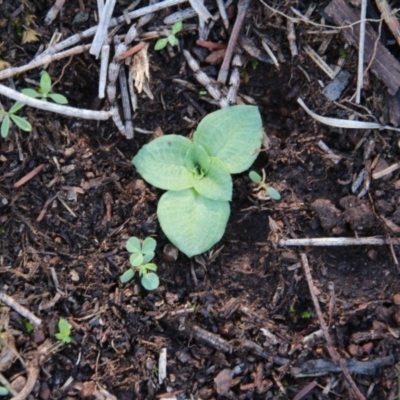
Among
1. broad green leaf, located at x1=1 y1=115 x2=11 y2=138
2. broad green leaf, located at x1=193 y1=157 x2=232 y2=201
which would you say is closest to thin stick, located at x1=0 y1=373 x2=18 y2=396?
broad green leaf, located at x1=1 y1=115 x2=11 y2=138

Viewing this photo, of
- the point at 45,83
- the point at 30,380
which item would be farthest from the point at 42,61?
the point at 30,380

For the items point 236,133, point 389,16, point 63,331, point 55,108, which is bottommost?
point 63,331

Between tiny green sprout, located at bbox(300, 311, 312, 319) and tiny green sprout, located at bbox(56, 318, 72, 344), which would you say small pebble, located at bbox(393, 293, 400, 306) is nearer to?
tiny green sprout, located at bbox(300, 311, 312, 319)

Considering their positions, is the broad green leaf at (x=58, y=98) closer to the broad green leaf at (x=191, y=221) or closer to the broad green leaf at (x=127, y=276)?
the broad green leaf at (x=191, y=221)

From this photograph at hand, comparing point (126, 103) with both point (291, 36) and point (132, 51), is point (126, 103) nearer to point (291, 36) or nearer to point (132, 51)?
point (132, 51)

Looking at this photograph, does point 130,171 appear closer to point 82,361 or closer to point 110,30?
point 110,30

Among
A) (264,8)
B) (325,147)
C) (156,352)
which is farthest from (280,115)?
(156,352)

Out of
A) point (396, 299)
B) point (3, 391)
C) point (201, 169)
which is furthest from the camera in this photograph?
point (201, 169)
